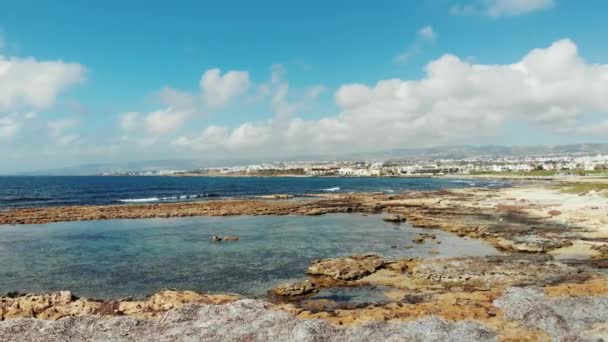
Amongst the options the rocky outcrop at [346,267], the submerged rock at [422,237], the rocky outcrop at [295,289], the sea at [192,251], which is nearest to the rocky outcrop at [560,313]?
the sea at [192,251]

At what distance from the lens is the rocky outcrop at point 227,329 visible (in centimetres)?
1814

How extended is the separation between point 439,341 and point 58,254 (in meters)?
36.1

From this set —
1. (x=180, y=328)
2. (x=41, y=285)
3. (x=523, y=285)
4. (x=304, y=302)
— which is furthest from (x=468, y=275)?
(x=41, y=285)

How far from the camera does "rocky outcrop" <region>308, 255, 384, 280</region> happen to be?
30.2 m

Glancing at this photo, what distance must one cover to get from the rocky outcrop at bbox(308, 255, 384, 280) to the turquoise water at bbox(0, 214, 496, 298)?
4.44 ft

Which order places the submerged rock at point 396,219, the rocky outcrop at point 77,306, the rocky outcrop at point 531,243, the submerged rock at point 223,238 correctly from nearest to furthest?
the rocky outcrop at point 77,306, the rocky outcrop at point 531,243, the submerged rock at point 223,238, the submerged rock at point 396,219

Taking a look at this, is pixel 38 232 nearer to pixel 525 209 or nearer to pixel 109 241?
pixel 109 241

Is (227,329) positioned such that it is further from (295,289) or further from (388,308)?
(388,308)

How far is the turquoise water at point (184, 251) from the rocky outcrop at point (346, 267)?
1352 mm

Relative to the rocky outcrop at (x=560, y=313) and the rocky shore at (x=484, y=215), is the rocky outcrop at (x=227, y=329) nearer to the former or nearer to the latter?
the rocky outcrop at (x=560, y=313)

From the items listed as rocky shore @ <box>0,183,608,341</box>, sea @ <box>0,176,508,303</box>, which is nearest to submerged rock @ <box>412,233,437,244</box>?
sea @ <box>0,176,508,303</box>

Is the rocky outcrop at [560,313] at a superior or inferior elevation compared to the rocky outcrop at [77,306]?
inferior

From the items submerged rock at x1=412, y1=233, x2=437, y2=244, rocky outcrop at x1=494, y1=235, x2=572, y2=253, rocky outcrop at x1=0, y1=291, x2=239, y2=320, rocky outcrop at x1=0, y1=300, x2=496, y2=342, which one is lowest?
submerged rock at x1=412, y1=233, x2=437, y2=244

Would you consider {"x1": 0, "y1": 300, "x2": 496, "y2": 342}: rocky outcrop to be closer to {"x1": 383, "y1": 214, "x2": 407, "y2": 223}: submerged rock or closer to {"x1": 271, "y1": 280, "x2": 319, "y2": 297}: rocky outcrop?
{"x1": 271, "y1": 280, "x2": 319, "y2": 297}: rocky outcrop
